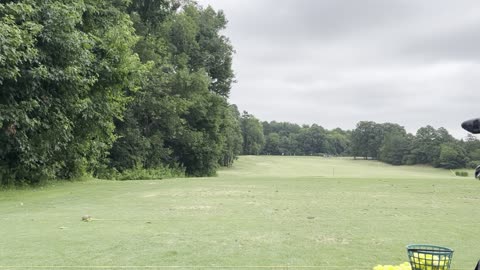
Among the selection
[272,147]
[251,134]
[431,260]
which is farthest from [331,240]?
[272,147]

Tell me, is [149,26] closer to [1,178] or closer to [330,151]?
[1,178]

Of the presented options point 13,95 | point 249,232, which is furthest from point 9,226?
point 13,95

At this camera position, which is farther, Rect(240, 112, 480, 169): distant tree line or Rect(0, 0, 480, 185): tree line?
Rect(240, 112, 480, 169): distant tree line

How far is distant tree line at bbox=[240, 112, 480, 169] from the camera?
2228 inches

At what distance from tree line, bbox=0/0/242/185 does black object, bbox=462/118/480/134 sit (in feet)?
31.6

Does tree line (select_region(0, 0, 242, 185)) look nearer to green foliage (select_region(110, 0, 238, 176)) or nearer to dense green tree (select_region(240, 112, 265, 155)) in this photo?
green foliage (select_region(110, 0, 238, 176))

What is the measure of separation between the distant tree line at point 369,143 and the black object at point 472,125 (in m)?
29.3

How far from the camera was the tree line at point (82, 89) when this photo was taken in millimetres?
11516

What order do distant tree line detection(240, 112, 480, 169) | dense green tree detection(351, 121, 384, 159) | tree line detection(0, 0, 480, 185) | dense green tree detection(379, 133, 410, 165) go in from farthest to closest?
dense green tree detection(351, 121, 384, 159) → dense green tree detection(379, 133, 410, 165) → distant tree line detection(240, 112, 480, 169) → tree line detection(0, 0, 480, 185)

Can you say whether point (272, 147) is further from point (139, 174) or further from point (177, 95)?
point (139, 174)

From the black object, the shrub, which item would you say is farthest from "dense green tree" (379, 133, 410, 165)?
the black object

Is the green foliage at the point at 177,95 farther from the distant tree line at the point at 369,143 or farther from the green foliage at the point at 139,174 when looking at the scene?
the distant tree line at the point at 369,143

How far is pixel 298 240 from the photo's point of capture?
17.7 ft

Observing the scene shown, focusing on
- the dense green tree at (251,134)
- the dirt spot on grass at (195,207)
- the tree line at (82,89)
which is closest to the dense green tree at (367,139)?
the dense green tree at (251,134)
